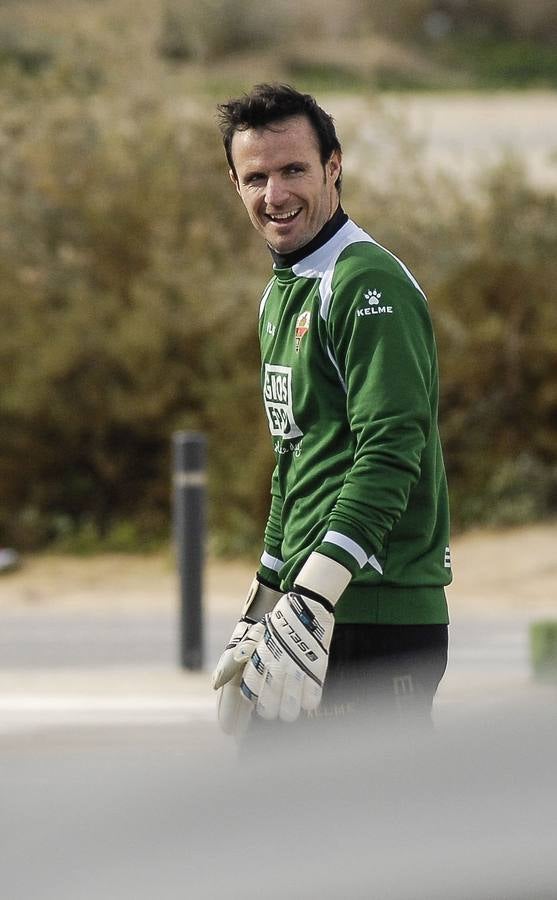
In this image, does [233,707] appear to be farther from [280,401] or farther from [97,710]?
[97,710]

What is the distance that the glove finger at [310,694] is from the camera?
2.44 m

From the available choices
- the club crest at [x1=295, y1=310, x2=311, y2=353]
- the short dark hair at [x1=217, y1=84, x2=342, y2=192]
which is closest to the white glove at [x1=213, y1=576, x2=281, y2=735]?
the club crest at [x1=295, y1=310, x2=311, y2=353]

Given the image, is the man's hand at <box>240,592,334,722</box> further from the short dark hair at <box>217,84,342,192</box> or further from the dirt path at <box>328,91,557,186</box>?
the dirt path at <box>328,91,557,186</box>

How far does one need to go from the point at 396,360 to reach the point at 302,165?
0.44m

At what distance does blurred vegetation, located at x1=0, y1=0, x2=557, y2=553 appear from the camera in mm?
15125

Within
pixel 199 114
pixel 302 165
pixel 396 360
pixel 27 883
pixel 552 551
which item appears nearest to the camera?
pixel 27 883

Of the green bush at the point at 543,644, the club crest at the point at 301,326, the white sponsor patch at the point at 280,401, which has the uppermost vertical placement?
the club crest at the point at 301,326

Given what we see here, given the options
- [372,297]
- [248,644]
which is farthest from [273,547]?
[372,297]

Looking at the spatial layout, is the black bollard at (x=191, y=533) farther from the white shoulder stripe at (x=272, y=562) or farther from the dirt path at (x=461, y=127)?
the dirt path at (x=461, y=127)

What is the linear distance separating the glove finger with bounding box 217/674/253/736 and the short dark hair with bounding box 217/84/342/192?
0.85 metres

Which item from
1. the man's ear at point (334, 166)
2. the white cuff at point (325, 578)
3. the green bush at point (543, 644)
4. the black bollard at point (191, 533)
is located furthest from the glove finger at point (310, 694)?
the black bollard at point (191, 533)

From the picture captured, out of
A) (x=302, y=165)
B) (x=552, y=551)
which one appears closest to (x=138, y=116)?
(x=552, y=551)

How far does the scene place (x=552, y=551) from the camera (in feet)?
45.4

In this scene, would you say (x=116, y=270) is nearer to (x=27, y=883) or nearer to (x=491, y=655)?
(x=491, y=655)
